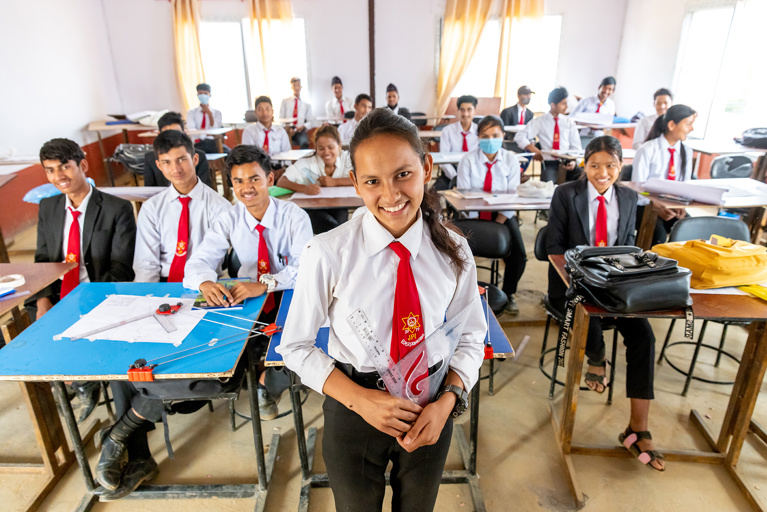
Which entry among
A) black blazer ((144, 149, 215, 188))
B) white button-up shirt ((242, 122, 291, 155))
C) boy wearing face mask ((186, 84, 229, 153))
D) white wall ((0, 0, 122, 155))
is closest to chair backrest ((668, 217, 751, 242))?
black blazer ((144, 149, 215, 188))

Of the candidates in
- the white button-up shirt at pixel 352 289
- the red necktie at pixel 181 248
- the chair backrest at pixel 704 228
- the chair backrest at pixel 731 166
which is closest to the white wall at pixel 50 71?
the red necktie at pixel 181 248

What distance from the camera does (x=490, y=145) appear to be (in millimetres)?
3346

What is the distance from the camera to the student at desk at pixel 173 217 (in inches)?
89.1

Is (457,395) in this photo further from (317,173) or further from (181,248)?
(317,173)

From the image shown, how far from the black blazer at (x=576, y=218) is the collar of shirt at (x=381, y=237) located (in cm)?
140

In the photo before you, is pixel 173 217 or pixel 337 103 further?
pixel 337 103

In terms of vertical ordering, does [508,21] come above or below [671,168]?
above

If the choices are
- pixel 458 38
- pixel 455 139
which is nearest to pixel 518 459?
pixel 455 139

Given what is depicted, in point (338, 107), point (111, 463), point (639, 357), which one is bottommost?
point (111, 463)

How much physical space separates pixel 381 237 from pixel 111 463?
1474 millimetres

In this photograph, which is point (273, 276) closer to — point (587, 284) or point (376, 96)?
point (587, 284)

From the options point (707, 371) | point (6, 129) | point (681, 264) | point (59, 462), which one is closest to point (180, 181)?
point (59, 462)

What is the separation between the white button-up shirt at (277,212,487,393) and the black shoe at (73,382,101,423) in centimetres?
171

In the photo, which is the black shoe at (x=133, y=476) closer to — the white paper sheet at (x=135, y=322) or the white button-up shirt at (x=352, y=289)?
the white paper sheet at (x=135, y=322)
